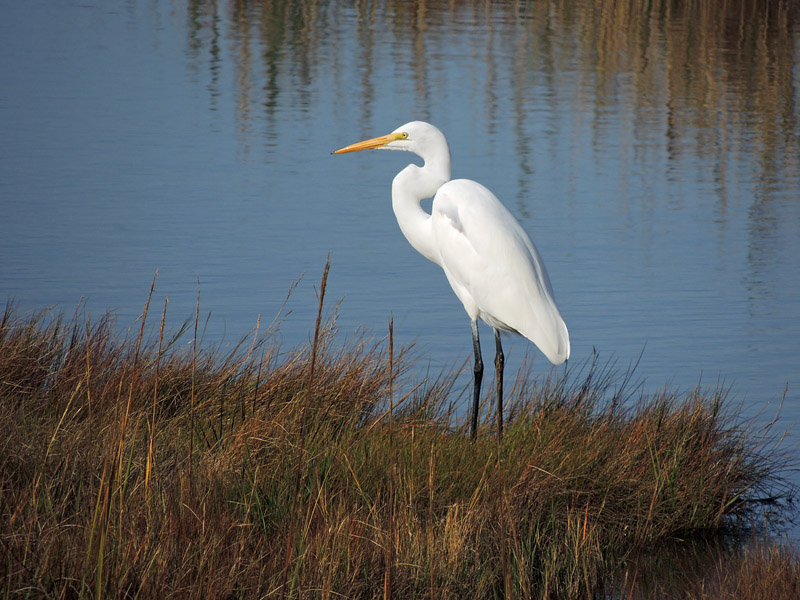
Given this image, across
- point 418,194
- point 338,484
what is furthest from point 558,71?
point 338,484

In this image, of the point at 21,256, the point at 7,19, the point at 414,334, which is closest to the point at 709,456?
the point at 414,334

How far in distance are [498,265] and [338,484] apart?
1.56 m

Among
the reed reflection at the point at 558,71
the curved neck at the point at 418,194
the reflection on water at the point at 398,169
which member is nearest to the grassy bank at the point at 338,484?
the curved neck at the point at 418,194

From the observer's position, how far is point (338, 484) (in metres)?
3.57

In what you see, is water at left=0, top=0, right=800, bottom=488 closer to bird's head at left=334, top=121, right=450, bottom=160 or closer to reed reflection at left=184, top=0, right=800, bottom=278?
reed reflection at left=184, top=0, right=800, bottom=278

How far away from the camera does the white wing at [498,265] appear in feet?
15.4

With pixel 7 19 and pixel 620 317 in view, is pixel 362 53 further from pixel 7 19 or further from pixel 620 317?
pixel 620 317

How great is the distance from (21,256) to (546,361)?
3.78 metres

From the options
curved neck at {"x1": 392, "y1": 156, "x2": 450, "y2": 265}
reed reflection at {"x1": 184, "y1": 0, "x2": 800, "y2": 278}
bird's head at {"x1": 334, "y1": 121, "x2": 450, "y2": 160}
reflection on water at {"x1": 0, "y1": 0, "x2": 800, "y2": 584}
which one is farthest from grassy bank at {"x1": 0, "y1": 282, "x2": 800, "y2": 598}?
reed reflection at {"x1": 184, "y1": 0, "x2": 800, "y2": 278}

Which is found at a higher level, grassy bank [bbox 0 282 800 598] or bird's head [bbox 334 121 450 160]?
bird's head [bbox 334 121 450 160]

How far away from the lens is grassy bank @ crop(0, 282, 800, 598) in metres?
2.73

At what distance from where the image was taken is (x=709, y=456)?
13.7 ft

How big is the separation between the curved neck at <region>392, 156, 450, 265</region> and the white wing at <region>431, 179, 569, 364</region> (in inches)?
8.8

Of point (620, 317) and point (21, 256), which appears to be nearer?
point (620, 317)
